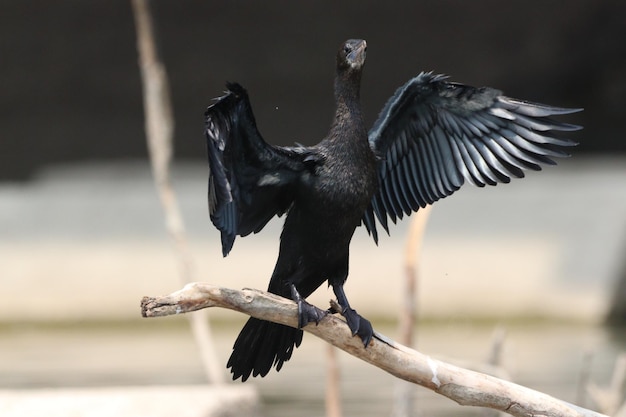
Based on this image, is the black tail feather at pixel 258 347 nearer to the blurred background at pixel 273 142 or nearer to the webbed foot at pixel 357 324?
the webbed foot at pixel 357 324

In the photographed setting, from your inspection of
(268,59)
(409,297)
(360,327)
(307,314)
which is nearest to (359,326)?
(360,327)

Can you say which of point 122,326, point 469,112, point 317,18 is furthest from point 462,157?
point 122,326

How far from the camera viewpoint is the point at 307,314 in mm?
3002

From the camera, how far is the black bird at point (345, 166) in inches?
119

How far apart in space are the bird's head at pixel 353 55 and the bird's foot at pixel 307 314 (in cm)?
72

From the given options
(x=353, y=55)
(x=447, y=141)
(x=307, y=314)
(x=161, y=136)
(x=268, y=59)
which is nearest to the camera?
(x=307, y=314)

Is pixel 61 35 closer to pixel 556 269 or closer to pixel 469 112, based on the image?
pixel 556 269

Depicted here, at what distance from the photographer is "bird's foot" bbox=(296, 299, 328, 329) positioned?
299cm

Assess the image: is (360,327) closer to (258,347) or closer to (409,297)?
(258,347)

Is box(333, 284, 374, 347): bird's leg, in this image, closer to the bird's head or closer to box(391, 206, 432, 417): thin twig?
the bird's head

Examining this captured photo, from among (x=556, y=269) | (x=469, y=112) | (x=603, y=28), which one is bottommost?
(x=556, y=269)

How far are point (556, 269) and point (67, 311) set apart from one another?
3.91 meters

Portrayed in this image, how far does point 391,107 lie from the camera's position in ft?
11.2

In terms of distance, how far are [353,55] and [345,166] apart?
34 cm
